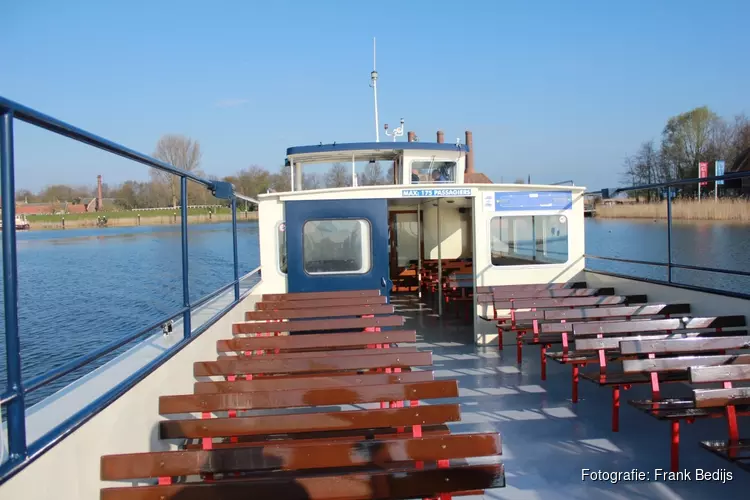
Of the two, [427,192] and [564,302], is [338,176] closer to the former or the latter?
[427,192]

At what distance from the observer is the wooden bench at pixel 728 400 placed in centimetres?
288

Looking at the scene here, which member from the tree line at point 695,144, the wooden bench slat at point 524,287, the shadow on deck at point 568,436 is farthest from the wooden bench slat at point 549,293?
the tree line at point 695,144

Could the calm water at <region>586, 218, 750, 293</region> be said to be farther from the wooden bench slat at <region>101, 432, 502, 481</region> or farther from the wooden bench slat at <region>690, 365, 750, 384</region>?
the wooden bench slat at <region>101, 432, 502, 481</region>

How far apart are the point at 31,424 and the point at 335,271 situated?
5072mm

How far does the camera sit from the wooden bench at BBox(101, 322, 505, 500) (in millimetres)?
2088

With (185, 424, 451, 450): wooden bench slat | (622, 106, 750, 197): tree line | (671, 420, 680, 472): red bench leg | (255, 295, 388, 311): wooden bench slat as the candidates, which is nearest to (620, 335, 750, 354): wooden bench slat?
(671, 420, 680, 472): red bench leg

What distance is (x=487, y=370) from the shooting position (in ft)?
19.8

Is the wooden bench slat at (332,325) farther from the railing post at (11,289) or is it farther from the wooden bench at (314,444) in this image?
the railing post at (11,289)

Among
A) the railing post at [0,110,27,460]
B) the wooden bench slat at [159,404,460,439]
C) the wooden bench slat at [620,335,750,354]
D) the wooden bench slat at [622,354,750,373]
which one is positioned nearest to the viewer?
the railing post at [0,110,27,460]

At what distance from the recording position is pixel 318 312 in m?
4.89

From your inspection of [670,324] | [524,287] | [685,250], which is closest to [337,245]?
[524,287]

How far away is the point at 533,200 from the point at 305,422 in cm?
538

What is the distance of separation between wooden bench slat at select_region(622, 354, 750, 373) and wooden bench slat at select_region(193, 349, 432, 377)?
1.21 meters

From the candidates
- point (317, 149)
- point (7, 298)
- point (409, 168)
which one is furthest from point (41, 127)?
point (409, 168)
